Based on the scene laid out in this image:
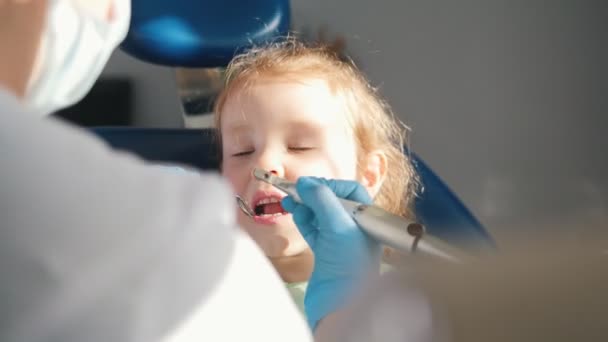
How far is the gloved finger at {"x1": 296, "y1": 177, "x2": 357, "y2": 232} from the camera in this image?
2.98 ft

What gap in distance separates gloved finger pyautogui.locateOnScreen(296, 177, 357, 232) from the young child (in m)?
0.19

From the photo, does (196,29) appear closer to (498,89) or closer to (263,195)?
(263,195)

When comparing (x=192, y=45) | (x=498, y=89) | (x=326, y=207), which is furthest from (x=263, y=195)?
(x=498, y=89)

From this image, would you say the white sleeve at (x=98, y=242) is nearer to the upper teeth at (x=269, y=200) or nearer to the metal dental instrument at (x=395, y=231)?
the metal dental instrument at (x=395, y=231)

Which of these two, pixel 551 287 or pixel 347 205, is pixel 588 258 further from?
pixel 347 205

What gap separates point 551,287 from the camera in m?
0.35

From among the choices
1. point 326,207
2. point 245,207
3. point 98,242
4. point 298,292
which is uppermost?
point 98,242

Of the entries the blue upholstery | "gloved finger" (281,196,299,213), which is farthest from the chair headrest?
"gloved finger" (281,196,299,213)

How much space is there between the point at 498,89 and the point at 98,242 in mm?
1619

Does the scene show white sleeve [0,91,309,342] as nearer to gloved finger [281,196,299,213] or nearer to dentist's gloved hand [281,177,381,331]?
dentist's gloved hand [281,177,381,331]

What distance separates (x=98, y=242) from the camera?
0.40m

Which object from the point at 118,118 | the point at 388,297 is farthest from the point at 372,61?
the point at 388,297

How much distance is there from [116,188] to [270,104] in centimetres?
78

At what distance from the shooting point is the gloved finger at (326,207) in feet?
2.98
